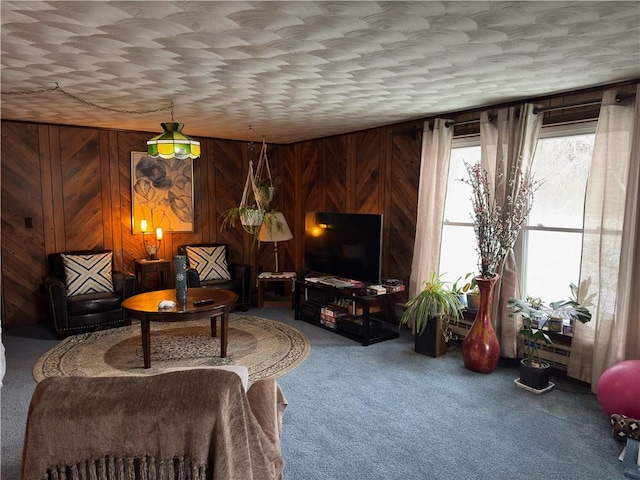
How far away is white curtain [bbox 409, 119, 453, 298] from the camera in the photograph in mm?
4406

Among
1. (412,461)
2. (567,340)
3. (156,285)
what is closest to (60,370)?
(156,285)

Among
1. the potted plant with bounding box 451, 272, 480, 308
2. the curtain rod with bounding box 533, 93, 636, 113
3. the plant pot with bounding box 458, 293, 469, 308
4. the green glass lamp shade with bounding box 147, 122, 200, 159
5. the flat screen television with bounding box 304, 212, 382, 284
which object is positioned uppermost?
the curtain rod with bounding box 533, 93, 636, 113

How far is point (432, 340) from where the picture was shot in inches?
162

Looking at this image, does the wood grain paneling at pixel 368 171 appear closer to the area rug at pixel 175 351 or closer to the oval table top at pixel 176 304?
the area rug at pixel 175 351

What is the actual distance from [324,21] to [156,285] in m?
4.69

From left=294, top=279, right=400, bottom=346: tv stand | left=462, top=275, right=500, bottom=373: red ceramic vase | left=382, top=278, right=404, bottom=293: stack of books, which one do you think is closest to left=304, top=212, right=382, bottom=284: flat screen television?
left=382, top=278, right=404, bottom=293: stack of books

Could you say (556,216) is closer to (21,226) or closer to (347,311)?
(347,311)

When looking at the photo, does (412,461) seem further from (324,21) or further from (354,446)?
(324,21)

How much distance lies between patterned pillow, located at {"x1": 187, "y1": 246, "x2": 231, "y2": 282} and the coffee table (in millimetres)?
1299

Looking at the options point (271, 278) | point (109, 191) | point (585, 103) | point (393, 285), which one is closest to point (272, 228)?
point (271, 278)

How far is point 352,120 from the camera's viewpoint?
482cm

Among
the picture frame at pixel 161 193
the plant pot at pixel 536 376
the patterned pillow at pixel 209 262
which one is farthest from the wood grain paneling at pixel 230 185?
the plant pot at pixel 536 376

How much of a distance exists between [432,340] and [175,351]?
2460 mm

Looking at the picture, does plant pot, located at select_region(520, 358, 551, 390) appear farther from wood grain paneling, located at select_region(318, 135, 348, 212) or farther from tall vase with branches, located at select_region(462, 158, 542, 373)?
wood grain paneling, located at select_region(318, 135, 348, 212)
